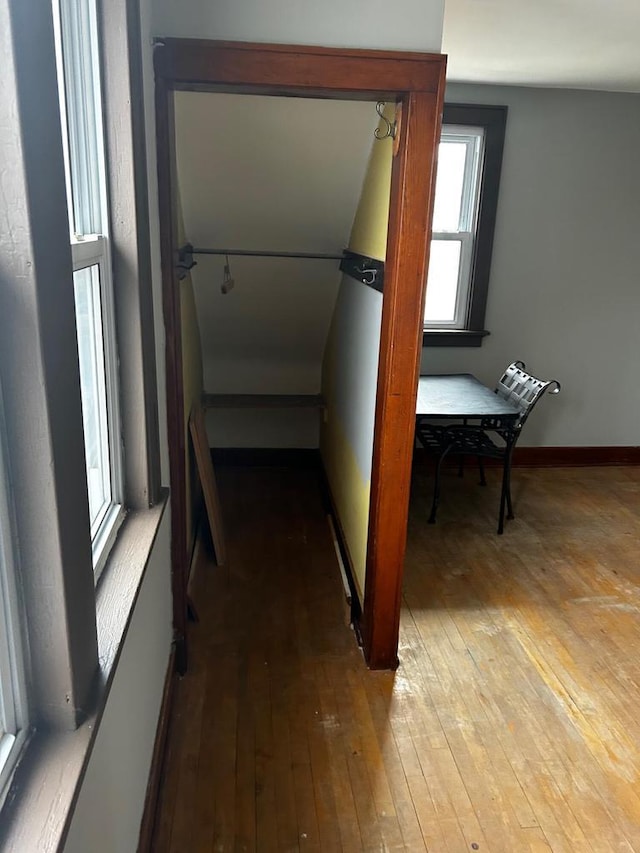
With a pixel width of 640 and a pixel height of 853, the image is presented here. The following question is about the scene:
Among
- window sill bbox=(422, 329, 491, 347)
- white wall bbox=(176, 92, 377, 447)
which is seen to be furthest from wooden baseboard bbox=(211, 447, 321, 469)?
window sill bbox=(422, 329, 491, 347)

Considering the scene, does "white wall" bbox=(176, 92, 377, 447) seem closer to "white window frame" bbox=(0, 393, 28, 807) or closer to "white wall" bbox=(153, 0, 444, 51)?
"white wall" bbox=(153, 0, 444, 51)

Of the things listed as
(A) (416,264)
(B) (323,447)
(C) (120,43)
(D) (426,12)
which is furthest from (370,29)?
(B) (323,447)

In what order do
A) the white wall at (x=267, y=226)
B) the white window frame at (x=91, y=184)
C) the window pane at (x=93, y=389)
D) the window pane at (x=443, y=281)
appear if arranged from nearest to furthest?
the white window frame at (x=91, y=184) < the window pane at (x=93, y=389) < the white wall at (x=267, y=226) < the window pane at (x=443, y=281)

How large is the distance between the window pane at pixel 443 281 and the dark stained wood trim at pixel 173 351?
2.29 m

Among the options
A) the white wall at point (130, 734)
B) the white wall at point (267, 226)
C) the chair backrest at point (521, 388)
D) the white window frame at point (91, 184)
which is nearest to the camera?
the white wall at point (130, 734)

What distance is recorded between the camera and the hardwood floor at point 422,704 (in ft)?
5.77

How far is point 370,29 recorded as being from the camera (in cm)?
188

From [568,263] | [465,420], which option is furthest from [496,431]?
[568,263]

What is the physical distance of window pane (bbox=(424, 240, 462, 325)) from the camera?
13.4ft

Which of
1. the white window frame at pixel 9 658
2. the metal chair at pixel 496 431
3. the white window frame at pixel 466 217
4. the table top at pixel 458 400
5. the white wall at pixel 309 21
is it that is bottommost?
the metal chair at pixel 496 431

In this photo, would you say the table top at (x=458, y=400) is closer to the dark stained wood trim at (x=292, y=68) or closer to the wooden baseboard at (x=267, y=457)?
the wooden baseboard at (x=267, y=457)

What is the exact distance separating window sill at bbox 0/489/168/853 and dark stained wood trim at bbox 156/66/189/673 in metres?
0.84

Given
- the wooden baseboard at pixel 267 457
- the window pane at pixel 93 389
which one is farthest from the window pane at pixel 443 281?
the window pane at pixel 93 389

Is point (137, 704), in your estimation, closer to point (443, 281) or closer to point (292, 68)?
point (292, 68)
